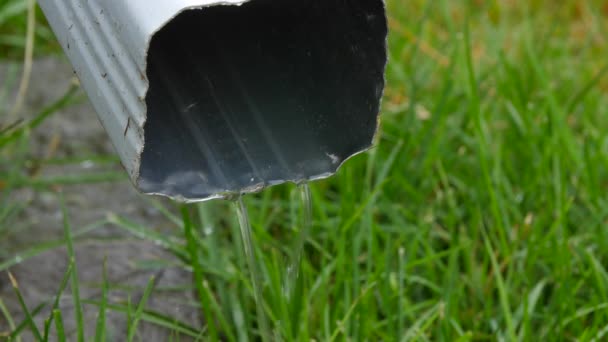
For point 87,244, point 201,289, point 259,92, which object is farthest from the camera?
point 87,244

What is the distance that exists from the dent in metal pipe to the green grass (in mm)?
253

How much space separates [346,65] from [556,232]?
1.90 feet

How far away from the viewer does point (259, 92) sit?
859 millimetres

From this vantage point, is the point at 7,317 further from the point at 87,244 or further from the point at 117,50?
the point at 117,50

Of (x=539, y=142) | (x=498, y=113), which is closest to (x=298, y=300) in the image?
(x=539, y=142)

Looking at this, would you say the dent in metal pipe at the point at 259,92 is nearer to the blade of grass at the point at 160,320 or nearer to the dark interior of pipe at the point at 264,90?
the dark interior of pipe at the point at 264,90

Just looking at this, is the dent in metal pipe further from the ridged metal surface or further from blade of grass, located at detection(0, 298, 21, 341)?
blade of grass, located at detection(0, 298, 21, 341)

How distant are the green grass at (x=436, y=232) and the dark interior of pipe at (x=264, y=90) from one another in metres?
0.25

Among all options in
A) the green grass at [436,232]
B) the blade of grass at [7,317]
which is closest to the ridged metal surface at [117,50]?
the green grass at [436,232]

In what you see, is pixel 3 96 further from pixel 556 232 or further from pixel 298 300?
pixel 556 232

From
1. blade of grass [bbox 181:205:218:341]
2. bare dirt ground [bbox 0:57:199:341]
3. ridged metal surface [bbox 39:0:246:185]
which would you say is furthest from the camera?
bare dirt ground [bbox 0:57:199:341]

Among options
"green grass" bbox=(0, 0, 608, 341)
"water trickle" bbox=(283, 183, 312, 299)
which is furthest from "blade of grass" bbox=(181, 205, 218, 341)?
"water trickle" bbox=(283, 183, 312, 299)

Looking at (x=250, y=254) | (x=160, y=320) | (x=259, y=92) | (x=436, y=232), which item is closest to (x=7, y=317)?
(x=160, y=320)

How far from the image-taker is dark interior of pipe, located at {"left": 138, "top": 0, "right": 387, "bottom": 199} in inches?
A: 32.1
